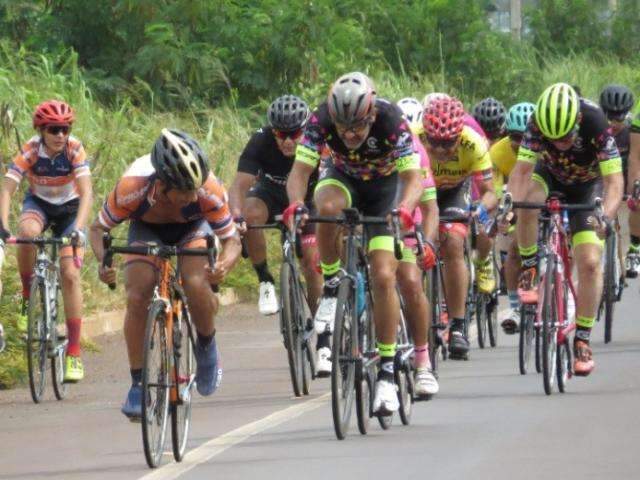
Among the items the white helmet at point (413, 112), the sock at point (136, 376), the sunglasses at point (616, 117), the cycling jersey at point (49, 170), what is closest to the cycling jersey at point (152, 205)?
the sock at point (136, 376)

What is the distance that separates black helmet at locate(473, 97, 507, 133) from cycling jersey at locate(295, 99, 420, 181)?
6014 mm

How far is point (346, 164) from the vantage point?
1242 cm

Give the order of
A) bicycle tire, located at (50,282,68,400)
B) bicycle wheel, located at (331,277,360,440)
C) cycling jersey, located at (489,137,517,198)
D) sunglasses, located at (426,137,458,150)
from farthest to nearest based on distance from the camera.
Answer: cycling jersey, located at (489,137,517,198) < sunglasses, located at (426,137,458,150) < bicycle tire, located at (50,282,68,400) < bicycle wheel, located at (331,277,360,440)

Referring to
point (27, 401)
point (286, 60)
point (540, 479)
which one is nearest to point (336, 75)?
point (286, 60)

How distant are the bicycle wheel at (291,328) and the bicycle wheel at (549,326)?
1628 millimetres

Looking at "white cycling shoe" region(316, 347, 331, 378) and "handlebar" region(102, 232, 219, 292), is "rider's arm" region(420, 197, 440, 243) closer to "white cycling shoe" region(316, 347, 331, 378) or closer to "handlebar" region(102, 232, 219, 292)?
"white cycling shoe" region(316, 347, 331, 378)

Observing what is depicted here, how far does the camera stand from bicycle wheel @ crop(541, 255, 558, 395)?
13.3 meters

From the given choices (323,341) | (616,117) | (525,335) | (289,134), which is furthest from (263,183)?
(616,117)

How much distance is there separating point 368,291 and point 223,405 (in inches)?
89.2

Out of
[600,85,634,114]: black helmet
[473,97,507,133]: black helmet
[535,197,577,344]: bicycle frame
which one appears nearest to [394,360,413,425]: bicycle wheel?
[535,197,577,344]: bicycle frame

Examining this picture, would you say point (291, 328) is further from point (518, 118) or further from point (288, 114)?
point (518, 118)

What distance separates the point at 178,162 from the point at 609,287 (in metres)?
7.40

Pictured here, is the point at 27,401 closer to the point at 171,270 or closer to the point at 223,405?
the point at 223,405

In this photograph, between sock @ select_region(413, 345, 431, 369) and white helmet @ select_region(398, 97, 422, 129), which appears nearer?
sock @ select_region(413, 345, 431, 369)
